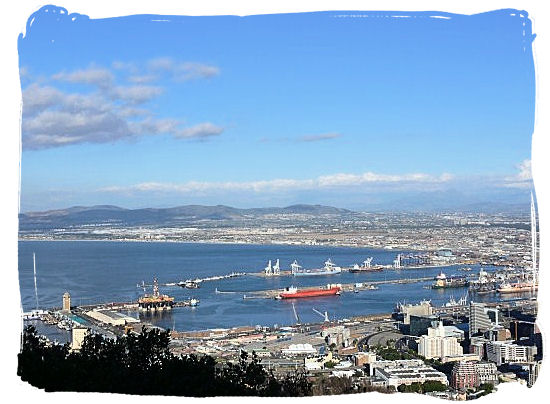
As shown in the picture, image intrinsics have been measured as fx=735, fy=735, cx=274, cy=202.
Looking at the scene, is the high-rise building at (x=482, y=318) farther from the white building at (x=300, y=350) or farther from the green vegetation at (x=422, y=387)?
the white building at (x=300, y=350)

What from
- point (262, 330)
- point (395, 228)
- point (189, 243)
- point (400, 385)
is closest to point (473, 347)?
point (400, 385)

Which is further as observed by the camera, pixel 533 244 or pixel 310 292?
pixel 310 292

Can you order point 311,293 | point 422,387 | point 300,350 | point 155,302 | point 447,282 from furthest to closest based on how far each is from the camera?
point 311,293 < point 447,282 < point 155,302 < point 300,350 < point 422,387

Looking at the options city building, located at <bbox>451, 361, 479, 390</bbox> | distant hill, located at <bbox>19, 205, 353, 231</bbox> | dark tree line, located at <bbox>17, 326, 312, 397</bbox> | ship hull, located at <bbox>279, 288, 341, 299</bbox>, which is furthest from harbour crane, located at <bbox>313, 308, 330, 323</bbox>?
city building, located at <bbox>451, 361, 479, 390</bbox>

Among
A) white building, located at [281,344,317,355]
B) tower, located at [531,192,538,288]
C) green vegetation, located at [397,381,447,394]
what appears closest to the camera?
green vegetation, located at [397,381,447,394]

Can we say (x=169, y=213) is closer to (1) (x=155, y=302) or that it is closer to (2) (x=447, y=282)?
(1) (x=155, y=302)

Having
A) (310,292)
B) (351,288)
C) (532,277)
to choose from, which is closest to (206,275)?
(310,292)

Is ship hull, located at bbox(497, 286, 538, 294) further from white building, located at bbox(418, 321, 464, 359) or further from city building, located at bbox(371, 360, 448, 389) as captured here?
city building, located at bbox(371, 360, 448, 389)
